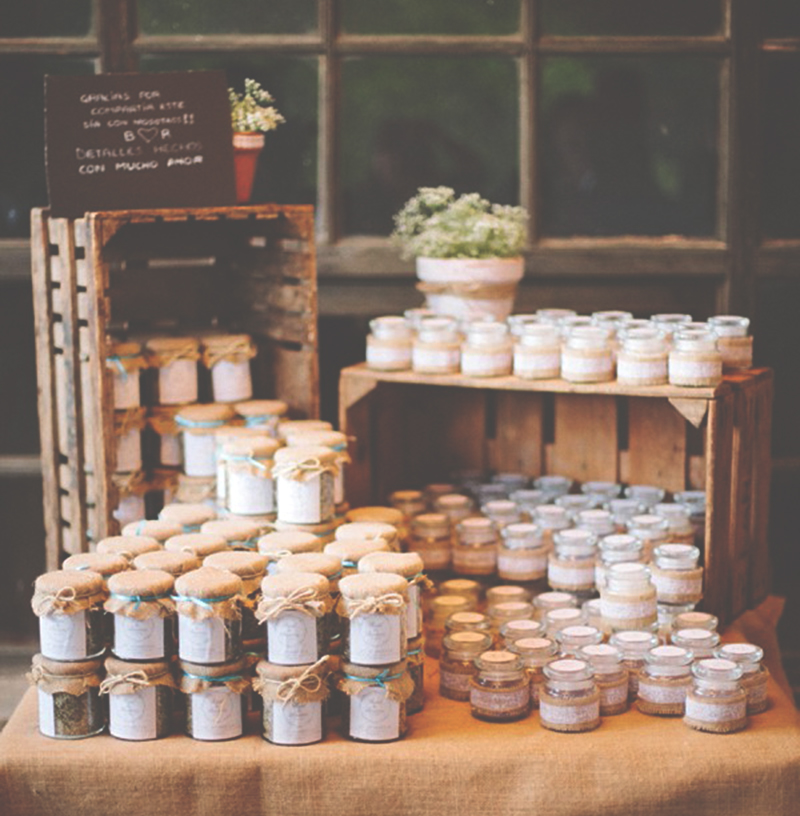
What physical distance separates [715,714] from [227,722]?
94cm

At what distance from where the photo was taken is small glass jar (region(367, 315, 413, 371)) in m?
3.50

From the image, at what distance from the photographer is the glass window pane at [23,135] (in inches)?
159

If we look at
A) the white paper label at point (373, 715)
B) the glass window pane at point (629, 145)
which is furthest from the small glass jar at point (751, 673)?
the glass window pane at point (629, 145)

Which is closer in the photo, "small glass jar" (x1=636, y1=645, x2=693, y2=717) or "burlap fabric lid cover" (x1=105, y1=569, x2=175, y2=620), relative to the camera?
"burlap fabric lid cover" (x1=105, y1=569, x2=175, y2=620)

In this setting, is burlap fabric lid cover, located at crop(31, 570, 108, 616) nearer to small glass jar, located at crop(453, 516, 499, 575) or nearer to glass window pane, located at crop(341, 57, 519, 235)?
small glass jar, located at crop(453, 516, 499, 575)

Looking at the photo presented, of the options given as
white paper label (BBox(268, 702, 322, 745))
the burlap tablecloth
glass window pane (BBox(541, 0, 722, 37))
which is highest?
glass window pane (BBox(541, 0, 722, 37))

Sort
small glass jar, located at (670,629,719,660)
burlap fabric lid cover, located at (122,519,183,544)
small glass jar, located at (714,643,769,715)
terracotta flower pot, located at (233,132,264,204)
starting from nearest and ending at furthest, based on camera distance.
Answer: small glass jar, located at (714,643,769,715)
small glass jar, located at (670,629,719,660)
burlap fabric lid cover, located at (122,519,183,544)
terracotta flower pot, located at (233,132,264,204)

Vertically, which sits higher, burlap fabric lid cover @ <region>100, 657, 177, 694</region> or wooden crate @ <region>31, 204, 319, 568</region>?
wooden crate @ <region>31, 204, 319, 568</region>

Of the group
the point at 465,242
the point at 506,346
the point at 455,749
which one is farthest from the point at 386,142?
the point at 455,749

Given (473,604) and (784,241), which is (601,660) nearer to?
(473,604)

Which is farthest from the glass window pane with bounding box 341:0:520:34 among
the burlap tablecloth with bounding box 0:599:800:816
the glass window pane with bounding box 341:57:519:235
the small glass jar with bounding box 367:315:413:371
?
the burlap tablecloth with bounding box 0:599:800:816

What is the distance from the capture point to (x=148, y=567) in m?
2.79

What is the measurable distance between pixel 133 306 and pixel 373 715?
62.9 inches

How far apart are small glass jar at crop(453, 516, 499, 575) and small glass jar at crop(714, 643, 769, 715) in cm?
71
